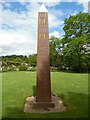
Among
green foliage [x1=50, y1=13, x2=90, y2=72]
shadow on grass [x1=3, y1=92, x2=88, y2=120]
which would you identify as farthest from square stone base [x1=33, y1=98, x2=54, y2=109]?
green foliage [x1=50, y1=13, x2=90, y2=72]

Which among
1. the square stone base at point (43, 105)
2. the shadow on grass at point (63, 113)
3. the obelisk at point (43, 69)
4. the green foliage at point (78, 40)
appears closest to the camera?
the shadow on grass at point (63, 113)

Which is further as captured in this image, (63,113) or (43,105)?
(43,105)

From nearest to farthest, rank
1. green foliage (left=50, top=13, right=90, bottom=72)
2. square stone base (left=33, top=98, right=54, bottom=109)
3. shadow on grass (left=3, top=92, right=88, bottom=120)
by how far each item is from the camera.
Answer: shadow on grass (left=3, top=92, right=88, bottom=120) → square stone base (left=33, top=98, right=54, bottom=109) → green foliage (left=50, top=13, right=90, bottom=72)

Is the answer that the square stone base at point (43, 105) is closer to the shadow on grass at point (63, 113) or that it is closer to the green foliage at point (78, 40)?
the shadow on grass at point (63, 113)

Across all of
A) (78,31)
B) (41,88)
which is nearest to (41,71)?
(41,88)

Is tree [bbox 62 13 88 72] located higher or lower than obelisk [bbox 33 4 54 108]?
higher

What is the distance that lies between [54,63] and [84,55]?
424 inches

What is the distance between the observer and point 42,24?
5.45m

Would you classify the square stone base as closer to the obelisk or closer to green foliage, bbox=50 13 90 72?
the obelisk

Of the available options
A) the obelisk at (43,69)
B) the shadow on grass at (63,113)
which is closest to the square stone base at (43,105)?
the obelisk at (43,69)

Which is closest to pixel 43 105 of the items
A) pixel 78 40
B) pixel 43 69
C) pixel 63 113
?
pixel 63 113

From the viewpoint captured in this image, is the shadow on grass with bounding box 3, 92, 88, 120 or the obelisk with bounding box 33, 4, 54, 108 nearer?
the shadow on grass with bounding box 3, 92, 88, 120

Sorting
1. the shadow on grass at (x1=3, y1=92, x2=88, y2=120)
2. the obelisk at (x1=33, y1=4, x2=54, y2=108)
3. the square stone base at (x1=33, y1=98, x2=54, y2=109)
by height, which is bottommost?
the shadow on grass at (x1=3, y1=92, x2=88, y2=120)

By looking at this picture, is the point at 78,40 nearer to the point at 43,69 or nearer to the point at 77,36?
the point at 77,36
